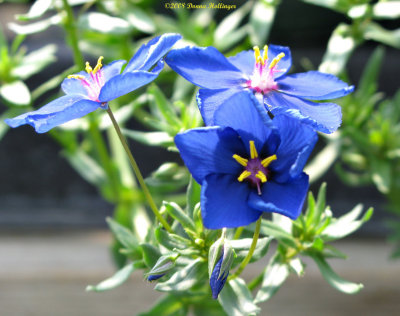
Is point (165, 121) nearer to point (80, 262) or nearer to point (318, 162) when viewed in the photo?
point (318, 162)

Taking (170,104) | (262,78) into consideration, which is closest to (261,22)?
(170,104)

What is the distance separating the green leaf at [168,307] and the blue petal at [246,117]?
331mm

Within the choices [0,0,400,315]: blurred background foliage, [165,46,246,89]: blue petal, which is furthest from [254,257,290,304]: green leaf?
Result: [165,46,246,89]: blue petal

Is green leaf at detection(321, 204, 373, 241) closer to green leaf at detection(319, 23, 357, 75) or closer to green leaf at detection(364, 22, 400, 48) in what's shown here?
green leaf at detection(319, 23, 357, 75)

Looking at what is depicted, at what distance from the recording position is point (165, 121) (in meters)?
0.81

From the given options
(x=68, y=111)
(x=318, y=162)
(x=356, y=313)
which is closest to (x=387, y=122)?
(x=318, y=162)

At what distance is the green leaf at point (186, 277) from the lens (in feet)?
2.00

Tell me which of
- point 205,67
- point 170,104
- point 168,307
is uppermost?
point 205,67

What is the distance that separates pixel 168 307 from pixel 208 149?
0.35 metres

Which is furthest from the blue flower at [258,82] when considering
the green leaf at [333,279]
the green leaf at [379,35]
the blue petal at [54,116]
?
the green leaf at [379,35]

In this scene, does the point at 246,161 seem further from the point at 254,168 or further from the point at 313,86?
the point at 313,86

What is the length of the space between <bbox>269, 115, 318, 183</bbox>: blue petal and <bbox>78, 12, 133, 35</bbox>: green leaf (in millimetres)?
384

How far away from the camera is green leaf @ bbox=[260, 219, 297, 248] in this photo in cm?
69

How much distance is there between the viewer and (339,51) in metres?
0.92
